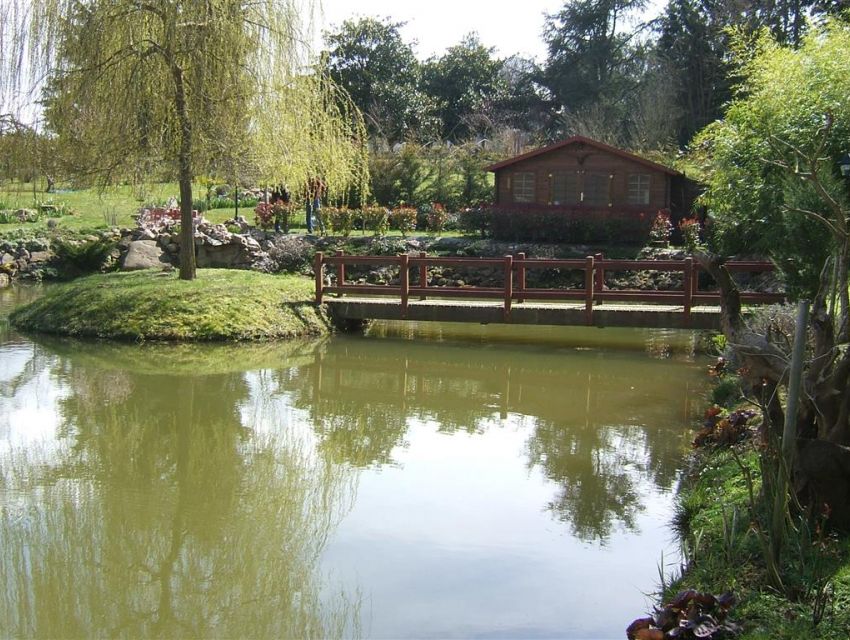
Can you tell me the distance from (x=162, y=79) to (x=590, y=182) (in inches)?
577

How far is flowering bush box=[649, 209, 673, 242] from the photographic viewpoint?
24.6 meters

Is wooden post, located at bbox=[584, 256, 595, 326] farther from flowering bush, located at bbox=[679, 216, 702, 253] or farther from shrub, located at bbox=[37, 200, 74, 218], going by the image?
shrub, located at bbox=[37, 200, 74, 218]

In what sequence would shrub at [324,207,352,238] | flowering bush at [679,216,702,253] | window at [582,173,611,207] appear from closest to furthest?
1. flowering bush at [679,216,702,253]
2. shrub at [324,207,352,238]
3. window at [582,173,611,207]

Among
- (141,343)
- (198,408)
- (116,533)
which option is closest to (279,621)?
(116,533)

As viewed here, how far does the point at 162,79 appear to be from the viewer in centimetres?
1488

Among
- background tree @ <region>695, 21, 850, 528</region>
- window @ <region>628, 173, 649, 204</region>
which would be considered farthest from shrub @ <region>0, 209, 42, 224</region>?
background tree @ <region>695, 21, 850, 528</region>

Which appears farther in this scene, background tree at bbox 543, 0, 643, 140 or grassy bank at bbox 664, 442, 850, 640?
background tree at bbox 543, 0, 643, 140

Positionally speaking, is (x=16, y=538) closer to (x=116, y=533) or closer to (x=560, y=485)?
(x=116, y=533)

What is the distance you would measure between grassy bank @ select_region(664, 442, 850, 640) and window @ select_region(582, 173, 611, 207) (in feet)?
67.7

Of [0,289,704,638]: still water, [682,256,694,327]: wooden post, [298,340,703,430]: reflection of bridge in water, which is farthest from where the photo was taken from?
[682,256,694,327]: wooden post

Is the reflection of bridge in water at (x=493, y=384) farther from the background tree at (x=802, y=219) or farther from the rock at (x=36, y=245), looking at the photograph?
the rock at (x=36, y=245)

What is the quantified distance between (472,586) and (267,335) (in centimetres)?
976

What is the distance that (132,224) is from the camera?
27.8 metres

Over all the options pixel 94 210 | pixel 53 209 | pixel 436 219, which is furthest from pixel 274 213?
pixel 53 209
